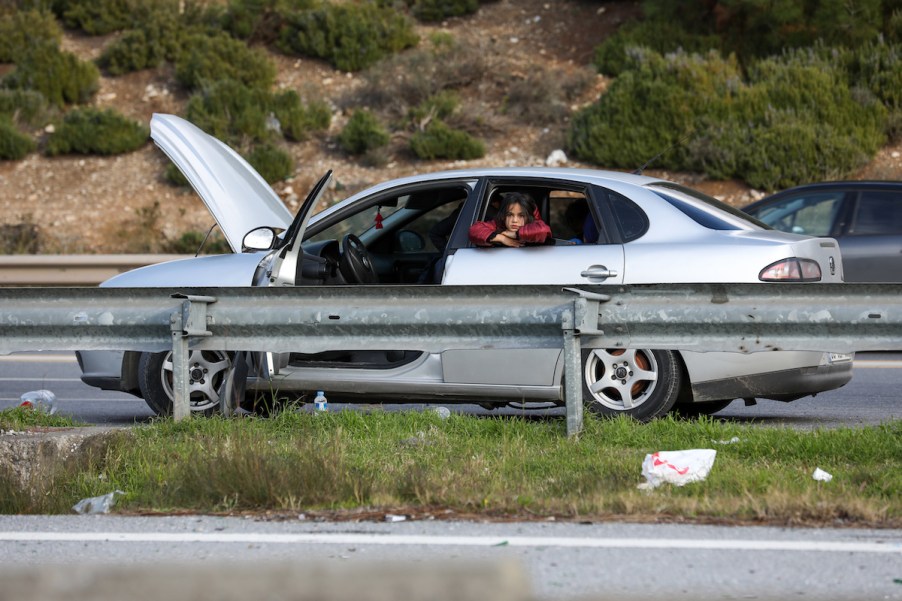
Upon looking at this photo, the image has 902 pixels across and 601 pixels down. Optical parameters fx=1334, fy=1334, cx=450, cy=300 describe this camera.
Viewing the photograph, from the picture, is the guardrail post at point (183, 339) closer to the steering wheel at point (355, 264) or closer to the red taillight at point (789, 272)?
the steering wheel at point (355, 264)

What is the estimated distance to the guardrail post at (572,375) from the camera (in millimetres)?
6352

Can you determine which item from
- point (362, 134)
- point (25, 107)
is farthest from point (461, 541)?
point (25, 107)

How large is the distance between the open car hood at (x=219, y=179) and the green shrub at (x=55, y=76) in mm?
21124

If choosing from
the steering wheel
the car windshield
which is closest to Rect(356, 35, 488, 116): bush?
the steering wheel

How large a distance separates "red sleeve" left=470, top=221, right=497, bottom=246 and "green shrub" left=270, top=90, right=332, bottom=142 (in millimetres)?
19286

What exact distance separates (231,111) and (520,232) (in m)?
20.0

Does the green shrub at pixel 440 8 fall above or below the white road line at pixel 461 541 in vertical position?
above

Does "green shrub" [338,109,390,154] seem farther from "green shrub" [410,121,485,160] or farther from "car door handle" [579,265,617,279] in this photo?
"car door handle" [579,265,617,279]

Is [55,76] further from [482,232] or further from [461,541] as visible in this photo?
[461,541]

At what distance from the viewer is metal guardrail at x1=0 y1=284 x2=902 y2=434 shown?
643cm

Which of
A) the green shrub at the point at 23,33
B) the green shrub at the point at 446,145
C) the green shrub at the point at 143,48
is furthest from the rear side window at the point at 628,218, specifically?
the green shrub at the point at 23,33

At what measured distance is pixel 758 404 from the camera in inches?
380

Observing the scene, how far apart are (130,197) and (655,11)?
38.0ft

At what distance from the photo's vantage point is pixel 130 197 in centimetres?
2494
